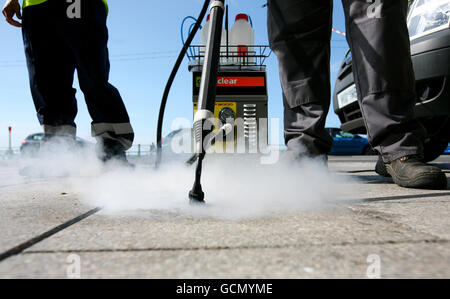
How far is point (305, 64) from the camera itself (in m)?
1.40

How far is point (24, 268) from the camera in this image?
1.24 feet

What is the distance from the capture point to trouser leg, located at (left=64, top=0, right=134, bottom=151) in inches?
68.0

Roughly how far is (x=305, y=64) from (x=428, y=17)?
80cm

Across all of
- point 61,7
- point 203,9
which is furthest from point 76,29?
point 203,9

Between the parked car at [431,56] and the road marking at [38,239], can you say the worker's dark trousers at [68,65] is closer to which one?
the road marking at [38,239]

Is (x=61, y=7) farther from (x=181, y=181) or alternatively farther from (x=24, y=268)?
(x=24, y=268)

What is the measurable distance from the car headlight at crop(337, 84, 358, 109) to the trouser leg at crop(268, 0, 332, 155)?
0.57 metres

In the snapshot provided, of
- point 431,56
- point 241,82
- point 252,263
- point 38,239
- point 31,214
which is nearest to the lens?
point 252,263

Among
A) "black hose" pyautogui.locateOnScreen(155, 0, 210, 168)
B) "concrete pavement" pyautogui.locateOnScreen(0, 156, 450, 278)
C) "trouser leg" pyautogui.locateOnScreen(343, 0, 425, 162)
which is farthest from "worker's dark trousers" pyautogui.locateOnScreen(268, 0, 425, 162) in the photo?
"concrete pavement" pyautogui.locateOnScreen(0, 156, 450, 278)

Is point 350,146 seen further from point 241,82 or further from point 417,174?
point 417,174

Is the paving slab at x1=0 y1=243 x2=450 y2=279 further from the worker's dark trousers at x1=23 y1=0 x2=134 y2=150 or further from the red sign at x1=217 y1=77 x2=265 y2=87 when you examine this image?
the red sign at x1=217 y1=77 x2=265 y2=87

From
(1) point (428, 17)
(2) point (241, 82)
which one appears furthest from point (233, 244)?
(2) point (241, 82)

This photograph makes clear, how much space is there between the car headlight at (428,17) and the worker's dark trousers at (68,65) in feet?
5.80
